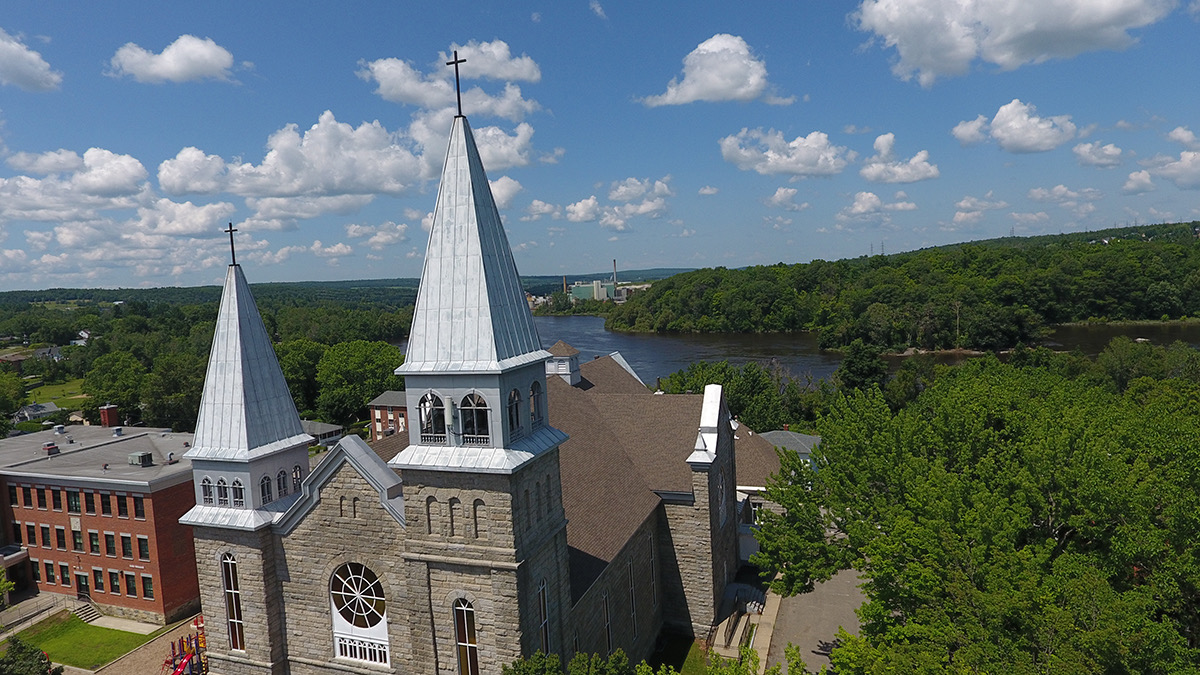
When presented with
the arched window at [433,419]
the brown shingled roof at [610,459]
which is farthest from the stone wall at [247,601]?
the arched window at [433,419]

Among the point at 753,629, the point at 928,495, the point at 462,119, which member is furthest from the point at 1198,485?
the point at 462,119

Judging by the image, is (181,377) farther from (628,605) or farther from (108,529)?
(628,605)

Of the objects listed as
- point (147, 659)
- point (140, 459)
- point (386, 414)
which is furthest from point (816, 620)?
point (386, 414)

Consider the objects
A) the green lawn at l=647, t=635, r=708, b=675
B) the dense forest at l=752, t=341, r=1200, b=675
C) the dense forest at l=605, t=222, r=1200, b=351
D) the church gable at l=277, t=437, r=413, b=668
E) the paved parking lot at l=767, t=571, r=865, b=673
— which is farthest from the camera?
the dense forest at l=605, t=222, r=1200, b=351

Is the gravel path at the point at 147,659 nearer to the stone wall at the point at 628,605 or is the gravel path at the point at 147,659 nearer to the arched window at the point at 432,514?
the stone wall at the point at 628,605

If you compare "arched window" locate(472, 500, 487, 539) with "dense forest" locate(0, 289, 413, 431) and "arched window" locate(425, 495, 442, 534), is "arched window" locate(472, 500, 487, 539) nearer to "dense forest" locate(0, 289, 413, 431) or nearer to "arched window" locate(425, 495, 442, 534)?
"arched window" locate(425, 495, 442, 534)

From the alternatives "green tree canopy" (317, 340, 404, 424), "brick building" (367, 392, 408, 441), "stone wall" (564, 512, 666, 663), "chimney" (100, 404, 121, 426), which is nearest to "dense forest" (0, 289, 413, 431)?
"green tree canopy" (317, 340, 404, 424)

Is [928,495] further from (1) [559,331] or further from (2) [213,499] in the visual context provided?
(1) [559,331]
